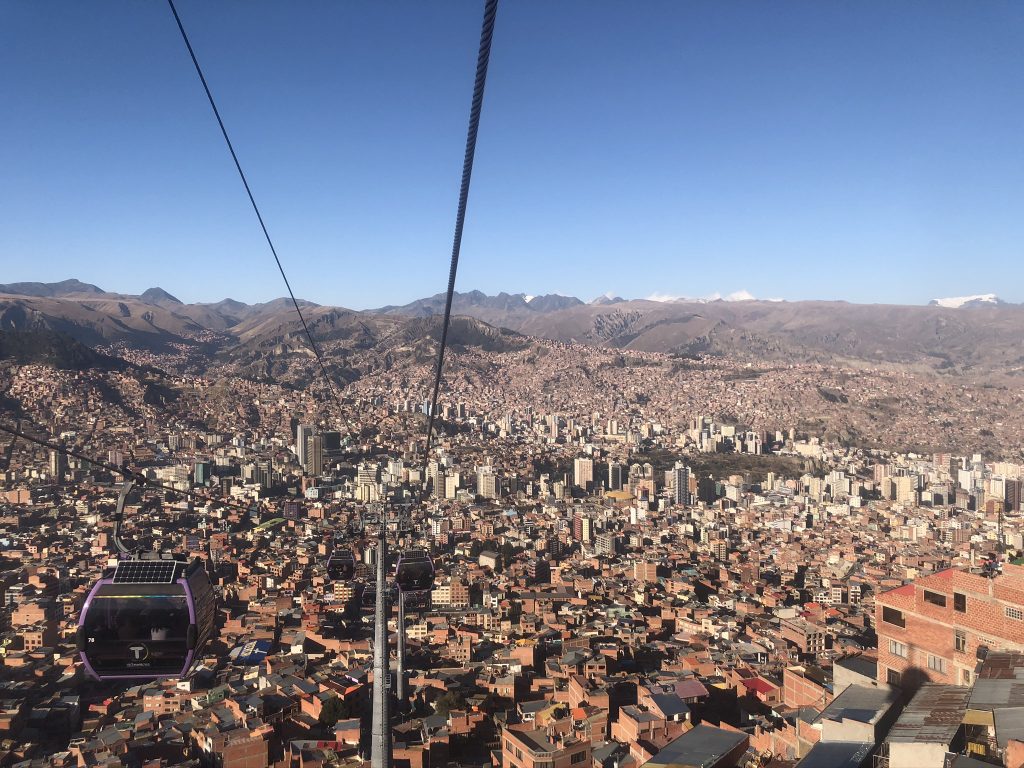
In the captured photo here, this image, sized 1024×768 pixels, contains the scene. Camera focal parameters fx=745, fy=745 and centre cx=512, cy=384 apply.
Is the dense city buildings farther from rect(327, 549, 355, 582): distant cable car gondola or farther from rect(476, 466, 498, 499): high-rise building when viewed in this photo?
rect(327, 549, 355, 582): distant cable car gondola

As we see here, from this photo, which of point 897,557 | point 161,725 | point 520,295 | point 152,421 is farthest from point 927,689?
point 520,295

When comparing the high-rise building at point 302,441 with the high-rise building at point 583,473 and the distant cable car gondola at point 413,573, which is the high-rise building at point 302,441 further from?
the distant cable car gondola at point 413,573

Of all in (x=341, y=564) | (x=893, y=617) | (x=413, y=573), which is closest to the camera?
(x=413, y=573)

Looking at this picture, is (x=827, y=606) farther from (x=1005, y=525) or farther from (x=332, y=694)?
(x=1005, y=525)

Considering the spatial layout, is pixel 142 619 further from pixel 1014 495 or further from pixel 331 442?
pixel 331 442

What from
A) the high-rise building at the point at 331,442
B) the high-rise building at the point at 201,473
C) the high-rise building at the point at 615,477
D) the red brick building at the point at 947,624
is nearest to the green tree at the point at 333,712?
the red brick building at the point at 947,624

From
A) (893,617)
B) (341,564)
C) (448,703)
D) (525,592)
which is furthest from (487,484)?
(893,617)

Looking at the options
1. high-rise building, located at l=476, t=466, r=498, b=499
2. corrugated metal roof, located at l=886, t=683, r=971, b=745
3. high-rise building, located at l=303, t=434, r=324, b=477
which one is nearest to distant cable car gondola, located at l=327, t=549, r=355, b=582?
corrugated metal roof, located at l=886, t=683, r=971, b=745
